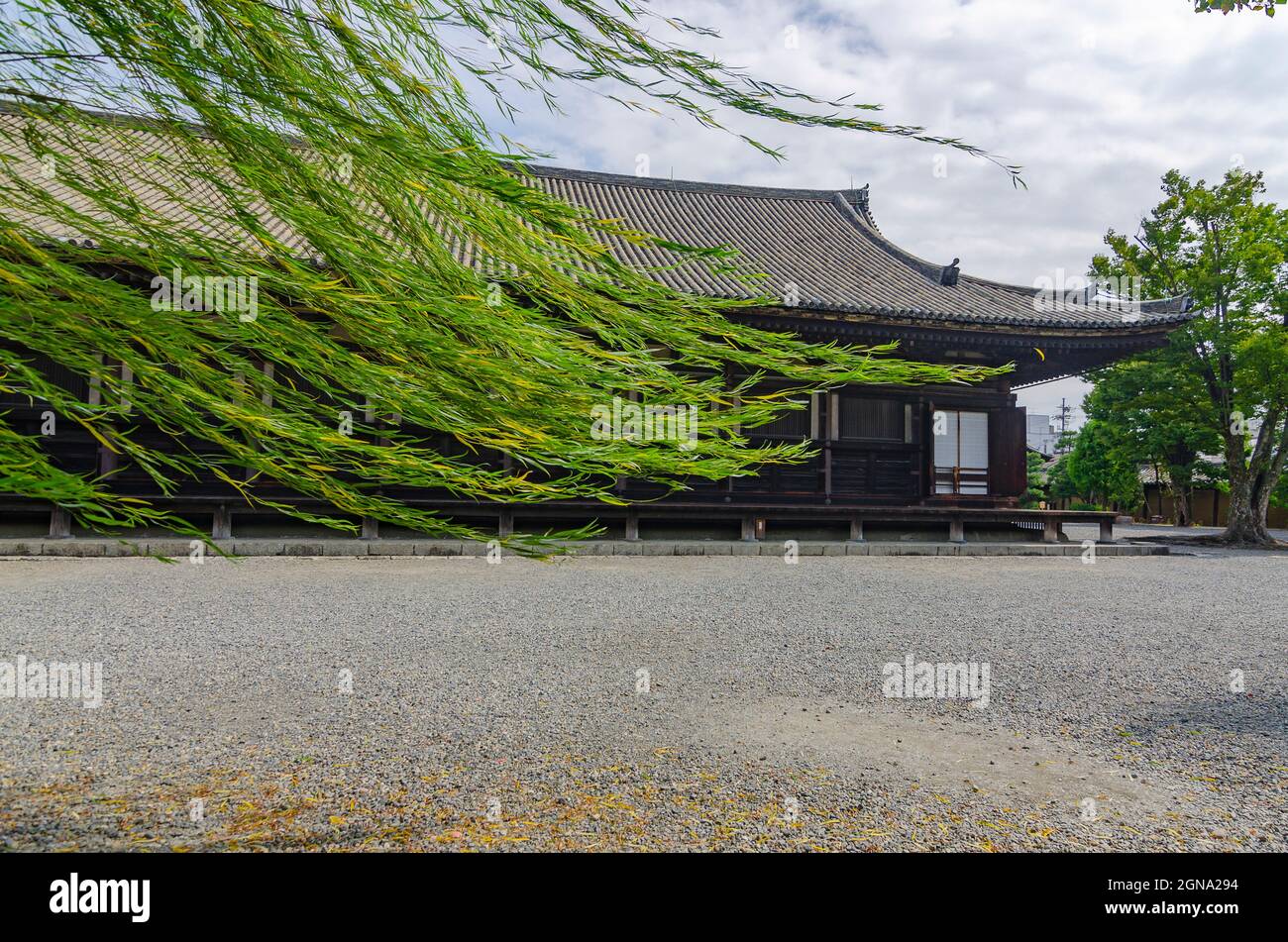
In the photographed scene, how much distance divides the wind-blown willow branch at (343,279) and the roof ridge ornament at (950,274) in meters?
13.3

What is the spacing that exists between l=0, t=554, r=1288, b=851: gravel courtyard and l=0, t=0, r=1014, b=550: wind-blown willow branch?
4.16 ft

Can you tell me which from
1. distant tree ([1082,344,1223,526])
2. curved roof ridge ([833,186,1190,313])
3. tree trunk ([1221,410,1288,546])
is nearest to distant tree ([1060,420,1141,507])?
distant tree ([1082,344,1223,526])

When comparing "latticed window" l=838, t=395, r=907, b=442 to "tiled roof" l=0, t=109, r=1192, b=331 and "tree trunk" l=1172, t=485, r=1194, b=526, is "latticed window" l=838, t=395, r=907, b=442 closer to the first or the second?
"tiled roof" l=0, t=109, r=1192, b=331

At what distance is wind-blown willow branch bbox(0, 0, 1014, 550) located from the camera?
1.62 metres

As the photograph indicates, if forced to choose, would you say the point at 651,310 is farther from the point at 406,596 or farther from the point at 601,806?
the point at 406,596

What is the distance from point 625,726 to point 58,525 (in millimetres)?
10102

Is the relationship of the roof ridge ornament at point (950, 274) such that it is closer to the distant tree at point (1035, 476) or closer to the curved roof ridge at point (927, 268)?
the curved roof ridge at point (927, 268)

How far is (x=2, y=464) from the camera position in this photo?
4.52ft

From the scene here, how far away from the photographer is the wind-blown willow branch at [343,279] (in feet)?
5.31

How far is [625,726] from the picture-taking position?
3.38 metres

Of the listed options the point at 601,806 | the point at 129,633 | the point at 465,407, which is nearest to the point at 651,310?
the point at 465,407

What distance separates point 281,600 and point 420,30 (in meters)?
5.79

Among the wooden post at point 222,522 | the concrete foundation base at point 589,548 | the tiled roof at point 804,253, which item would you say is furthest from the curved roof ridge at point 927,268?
the wooden post at point 222,522

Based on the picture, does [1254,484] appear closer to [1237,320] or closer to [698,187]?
[1237,320]
